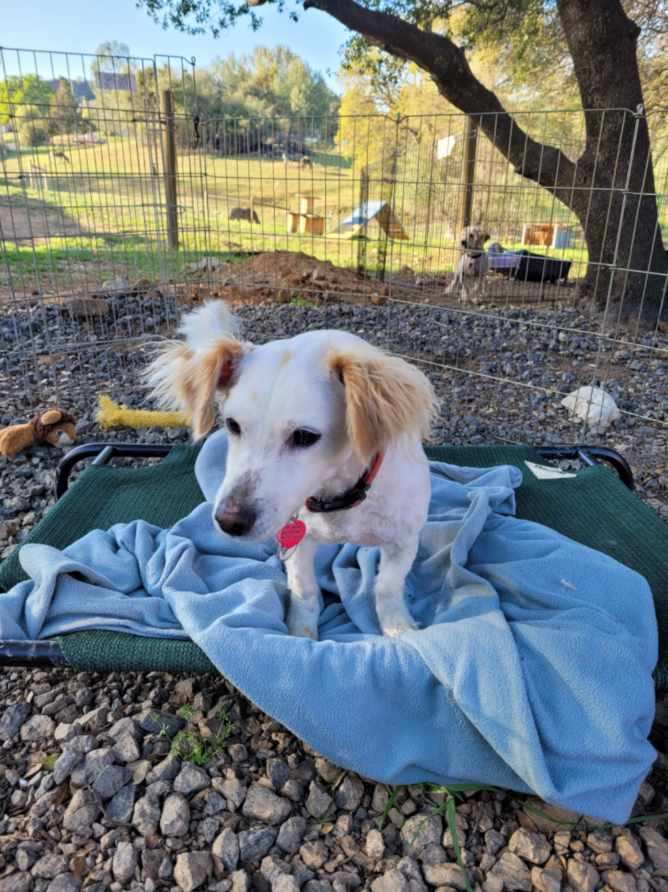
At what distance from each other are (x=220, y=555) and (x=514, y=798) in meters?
1.25

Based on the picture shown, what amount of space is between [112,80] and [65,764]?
4.74 m

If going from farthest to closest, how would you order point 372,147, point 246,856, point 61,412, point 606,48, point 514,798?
point 372,147 → point 606,48 → point 61,412 → point 514,798 → point 246,856

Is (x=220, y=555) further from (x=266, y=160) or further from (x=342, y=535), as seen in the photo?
(x=266, y=160)

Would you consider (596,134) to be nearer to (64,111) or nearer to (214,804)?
(64,111)

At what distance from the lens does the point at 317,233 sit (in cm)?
836

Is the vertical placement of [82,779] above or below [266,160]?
below

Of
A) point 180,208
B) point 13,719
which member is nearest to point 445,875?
point 13,719

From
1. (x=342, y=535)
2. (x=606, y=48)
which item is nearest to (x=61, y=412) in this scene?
(x=342, y=535)

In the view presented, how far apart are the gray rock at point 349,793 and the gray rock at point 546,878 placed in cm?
44

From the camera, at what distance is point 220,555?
93.9 inches

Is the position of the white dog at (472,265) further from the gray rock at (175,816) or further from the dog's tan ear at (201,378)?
the gray rock at (175,816)

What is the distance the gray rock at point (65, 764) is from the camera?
1684mm

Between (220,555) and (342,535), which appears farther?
(220,555)

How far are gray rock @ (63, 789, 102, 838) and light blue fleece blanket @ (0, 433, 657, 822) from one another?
1.40 feet
